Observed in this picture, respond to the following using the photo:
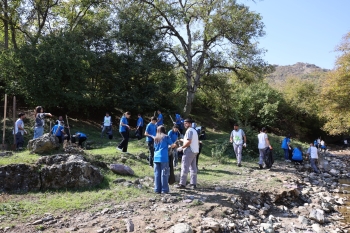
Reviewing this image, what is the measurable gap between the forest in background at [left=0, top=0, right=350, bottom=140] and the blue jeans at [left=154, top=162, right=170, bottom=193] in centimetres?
1059

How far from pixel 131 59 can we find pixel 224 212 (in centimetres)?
1582

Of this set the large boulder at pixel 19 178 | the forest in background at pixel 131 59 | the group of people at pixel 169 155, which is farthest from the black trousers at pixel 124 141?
the forest in background at pixel 131 59

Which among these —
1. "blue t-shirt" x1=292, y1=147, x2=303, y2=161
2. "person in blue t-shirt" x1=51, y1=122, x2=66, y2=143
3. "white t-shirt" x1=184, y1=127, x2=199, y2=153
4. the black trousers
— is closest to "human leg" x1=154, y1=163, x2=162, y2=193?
"white t-shirt" x1=184, y1=127, x2=199, y2=153

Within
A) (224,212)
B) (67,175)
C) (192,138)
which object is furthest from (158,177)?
(67,175)

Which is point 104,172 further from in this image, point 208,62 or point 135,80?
point 208,62

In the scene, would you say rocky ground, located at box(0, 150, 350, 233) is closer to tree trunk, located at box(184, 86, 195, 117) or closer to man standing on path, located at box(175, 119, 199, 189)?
man standing on path, located at box(175, 119, 199, 189)

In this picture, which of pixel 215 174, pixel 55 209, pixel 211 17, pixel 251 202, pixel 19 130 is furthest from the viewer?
pixel 211 17

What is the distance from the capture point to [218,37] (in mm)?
22188

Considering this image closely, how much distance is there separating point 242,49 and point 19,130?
51.3ft

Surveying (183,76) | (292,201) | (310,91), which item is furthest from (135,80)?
(310,91)

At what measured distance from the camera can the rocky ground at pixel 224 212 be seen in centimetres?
538

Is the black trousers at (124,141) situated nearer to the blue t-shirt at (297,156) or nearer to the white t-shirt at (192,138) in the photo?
the white t-shirt at (192,138)

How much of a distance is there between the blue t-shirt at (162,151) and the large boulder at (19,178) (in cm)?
288

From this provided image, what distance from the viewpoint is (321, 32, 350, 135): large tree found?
72.1ft
